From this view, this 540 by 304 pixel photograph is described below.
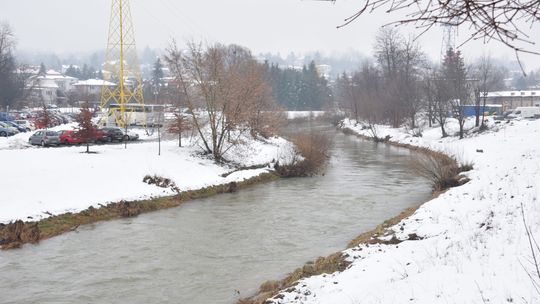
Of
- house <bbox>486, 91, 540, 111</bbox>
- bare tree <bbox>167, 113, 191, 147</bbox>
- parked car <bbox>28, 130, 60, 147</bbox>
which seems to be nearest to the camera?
bare tree <bbox>167, 113, 191, 147</bbox>

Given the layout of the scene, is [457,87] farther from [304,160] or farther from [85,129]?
[85,129]

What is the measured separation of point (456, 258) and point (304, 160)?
25.0 m

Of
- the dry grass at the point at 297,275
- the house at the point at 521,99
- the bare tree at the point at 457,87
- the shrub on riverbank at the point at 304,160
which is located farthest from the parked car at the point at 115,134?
the house at the point at 521,99

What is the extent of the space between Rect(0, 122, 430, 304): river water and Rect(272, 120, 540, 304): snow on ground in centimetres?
253

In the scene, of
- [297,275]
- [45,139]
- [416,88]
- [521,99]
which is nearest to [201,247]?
[297,275]

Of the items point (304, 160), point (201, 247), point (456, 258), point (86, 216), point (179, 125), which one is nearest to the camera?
point (456, 258)

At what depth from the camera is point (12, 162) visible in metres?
24.4

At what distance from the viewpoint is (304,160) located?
111 feet

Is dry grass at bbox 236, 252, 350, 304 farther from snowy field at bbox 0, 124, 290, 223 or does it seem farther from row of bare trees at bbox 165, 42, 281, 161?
row of bare trees at bbox 165, 42, 281, 161

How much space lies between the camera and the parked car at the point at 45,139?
37312 mm

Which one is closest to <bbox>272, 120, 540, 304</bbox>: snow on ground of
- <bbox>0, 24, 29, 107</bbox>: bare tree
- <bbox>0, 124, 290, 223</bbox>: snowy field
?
<bbox>0, 124, 290, 223</bbox>: snowy field

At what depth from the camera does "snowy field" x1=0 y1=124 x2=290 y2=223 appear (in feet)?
66.2

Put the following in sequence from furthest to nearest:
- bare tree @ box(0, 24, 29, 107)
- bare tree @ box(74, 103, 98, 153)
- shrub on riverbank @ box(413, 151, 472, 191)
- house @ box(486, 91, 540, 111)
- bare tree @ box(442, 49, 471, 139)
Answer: house @ box(486, 91, 540, 111), bare tree @ box(0, 24, 29, 107), bare tree @ box(442, 49, 471, 139), bare tree @ box(74, 103, 98, 153), shrub on riverbank @ box(413, 151, 472, 191)

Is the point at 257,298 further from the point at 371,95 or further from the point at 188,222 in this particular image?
the point at 371,95
